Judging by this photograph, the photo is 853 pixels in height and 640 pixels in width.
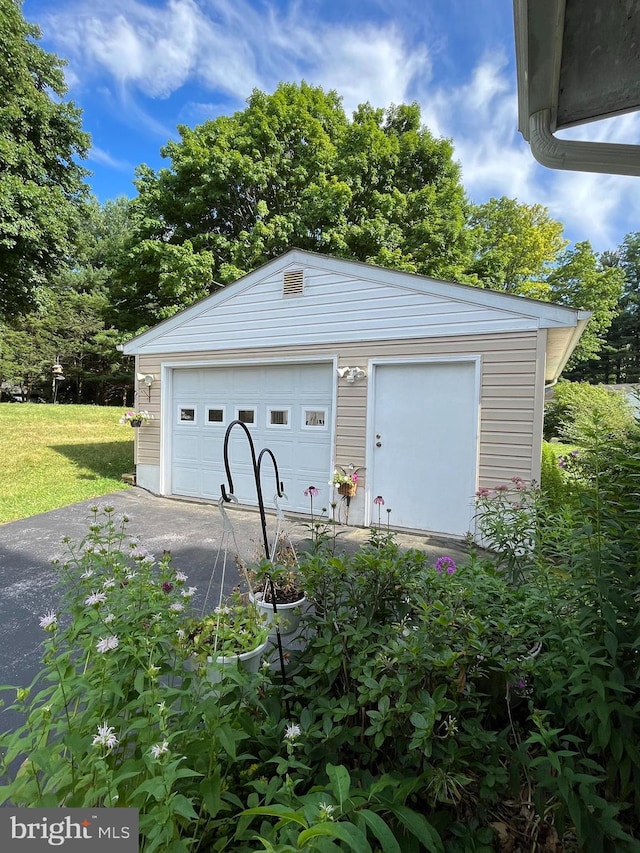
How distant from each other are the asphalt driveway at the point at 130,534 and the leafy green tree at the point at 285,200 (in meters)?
7.30

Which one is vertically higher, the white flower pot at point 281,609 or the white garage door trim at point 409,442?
the white garage door trim at point 409,442

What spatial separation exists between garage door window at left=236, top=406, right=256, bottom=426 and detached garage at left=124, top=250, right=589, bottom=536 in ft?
0.07

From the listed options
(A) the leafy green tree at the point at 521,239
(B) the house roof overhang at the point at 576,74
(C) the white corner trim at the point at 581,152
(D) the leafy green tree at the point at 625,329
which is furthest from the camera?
(D) the leafy green tree at the point at 625,329

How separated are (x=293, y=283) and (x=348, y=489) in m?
2.83

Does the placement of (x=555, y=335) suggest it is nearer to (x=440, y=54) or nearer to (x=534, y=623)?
(x=534, y=623)

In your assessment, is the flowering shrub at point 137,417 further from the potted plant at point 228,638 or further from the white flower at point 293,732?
the white flower at point 293,732

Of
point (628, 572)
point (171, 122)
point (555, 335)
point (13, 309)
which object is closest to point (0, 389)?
point (13, 309)

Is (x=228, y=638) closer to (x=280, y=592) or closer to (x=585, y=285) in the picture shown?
(x=280, y=592)

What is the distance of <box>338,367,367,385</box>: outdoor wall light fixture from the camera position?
5.18 metres

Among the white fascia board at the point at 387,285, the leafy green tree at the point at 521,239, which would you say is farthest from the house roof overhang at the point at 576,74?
the leafy green tree at the point at 521,239

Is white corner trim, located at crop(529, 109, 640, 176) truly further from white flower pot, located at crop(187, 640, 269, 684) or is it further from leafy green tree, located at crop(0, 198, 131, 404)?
leafy green tree, located at crop(0, 198, 131, 404)

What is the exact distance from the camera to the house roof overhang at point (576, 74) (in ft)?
5.12

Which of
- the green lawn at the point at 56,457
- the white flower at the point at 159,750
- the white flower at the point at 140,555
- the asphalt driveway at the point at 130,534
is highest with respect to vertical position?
the white flower at the point at 140,555

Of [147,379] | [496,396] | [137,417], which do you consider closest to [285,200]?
[147,379]
